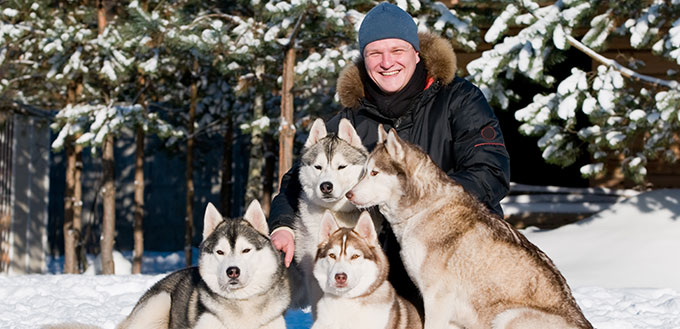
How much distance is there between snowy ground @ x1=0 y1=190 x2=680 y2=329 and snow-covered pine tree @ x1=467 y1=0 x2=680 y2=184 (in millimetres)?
1224

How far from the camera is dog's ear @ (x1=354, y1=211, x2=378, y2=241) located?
13.4 ft

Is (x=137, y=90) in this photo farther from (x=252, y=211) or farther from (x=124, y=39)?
(x=252, y=211)

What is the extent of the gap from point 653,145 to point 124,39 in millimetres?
7775

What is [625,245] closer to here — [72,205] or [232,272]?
[232,272]

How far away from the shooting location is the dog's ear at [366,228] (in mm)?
4098

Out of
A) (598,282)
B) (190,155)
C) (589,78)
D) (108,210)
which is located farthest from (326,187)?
(190,155)

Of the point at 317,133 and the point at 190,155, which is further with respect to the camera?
the point at 190,155

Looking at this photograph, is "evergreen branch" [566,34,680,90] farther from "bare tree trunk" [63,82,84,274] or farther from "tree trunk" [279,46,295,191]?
"bare tree trunk" [63,82,84,274]

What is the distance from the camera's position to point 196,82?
1477 centimetres

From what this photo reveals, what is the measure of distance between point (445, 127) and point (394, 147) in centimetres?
70

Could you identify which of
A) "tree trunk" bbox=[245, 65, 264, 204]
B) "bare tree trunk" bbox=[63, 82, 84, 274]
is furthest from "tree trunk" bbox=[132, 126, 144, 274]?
"tree trunk" bbox=[245, 65, 264, 204]

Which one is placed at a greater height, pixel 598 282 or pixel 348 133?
pixel 348 133

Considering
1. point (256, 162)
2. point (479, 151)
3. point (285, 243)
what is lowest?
point (256, 162)

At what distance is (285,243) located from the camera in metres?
4.33
